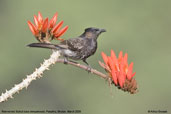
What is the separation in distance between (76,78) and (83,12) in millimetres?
4886

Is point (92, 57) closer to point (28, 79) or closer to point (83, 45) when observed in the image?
point (83, 45)

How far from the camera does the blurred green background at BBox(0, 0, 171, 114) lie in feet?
107

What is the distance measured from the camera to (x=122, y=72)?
4.17 meters

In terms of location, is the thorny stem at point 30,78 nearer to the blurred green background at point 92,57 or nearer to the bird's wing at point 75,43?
the bird's wing at point 75,43

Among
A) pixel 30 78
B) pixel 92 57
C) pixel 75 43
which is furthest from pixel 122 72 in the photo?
pixel 92 57

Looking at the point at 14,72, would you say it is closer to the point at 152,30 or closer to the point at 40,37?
the point at 152,30

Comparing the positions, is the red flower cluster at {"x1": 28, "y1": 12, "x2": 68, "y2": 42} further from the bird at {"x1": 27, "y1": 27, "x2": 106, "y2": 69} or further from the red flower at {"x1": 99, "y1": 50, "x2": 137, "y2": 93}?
the bird at {"x1": 27, "y1": 27, "x2": 106, "y2": 69}

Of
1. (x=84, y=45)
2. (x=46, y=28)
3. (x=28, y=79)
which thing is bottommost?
(x=28, y=79)

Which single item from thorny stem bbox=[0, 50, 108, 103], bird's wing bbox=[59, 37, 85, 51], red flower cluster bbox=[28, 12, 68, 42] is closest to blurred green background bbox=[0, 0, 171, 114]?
bird's wing bbox=[59, 37, 85, 51]

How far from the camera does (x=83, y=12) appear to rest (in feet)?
127

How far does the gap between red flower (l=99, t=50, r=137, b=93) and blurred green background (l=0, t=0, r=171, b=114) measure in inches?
1016

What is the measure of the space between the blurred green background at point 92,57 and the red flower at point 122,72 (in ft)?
84.7

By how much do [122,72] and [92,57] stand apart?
2666 centimetres

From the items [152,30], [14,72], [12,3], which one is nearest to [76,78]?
[14,72]
